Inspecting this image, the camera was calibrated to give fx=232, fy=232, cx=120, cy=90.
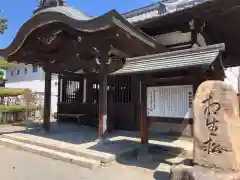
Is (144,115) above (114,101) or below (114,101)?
below

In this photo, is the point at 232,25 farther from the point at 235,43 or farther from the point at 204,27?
the point at 235,43

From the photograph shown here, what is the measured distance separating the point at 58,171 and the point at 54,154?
1.16 metres

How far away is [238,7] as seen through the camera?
6.45 m

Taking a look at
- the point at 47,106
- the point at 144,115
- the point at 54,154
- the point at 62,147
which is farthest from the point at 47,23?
the point at 144,115

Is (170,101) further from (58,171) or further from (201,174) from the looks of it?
(58,171)

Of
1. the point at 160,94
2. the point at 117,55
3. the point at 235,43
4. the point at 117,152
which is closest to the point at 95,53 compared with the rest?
the point at 117,55

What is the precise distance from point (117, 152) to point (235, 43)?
732 centimetres

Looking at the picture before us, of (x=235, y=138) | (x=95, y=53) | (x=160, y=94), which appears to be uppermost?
(x=95, y=53)

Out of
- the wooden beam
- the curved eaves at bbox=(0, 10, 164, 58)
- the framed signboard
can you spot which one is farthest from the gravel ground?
the curved eaves at bbox=(0, 10, 164, 58)

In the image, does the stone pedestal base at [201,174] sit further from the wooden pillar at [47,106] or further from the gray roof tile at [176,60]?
the wooden pillar at [47,106]

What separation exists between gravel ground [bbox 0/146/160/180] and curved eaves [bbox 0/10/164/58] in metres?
3.61

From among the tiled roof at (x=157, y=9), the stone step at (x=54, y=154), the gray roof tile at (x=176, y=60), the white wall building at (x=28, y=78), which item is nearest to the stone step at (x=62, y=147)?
the stone step at (x=54, y=154)

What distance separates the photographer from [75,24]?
6754mm

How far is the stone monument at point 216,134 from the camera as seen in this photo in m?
4.04
